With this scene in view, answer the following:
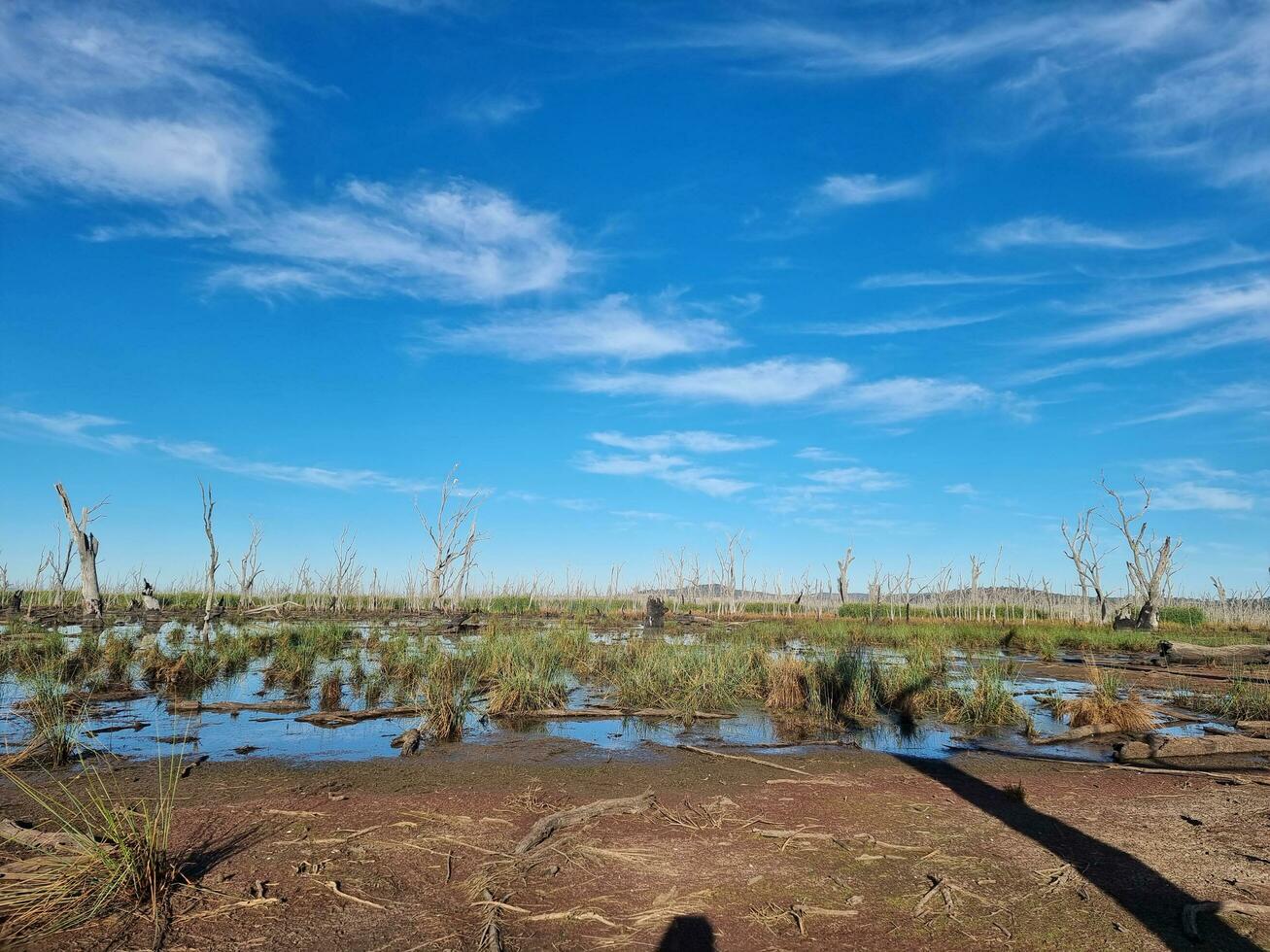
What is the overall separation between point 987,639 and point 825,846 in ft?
86.5

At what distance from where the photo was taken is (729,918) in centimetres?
483

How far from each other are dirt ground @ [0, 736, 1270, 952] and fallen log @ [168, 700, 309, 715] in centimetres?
384

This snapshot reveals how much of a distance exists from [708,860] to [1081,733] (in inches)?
321

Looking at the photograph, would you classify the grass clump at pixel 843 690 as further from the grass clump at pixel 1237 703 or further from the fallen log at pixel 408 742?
the fallen log at pixel 408 742

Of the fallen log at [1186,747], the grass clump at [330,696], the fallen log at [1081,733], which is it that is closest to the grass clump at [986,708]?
the fallen log at [1081,733]

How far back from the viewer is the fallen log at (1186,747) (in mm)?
9711

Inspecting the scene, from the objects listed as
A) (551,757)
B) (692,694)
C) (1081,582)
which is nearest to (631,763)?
(551,757)

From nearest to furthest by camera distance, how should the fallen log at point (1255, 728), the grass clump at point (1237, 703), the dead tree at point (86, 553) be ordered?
the fallen log at point (1255, 728) → the grass clump at point (1237, 703) → the dead tree at point (86, 553)

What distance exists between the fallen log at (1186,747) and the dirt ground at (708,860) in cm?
100

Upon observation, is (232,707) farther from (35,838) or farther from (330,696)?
(35,838)

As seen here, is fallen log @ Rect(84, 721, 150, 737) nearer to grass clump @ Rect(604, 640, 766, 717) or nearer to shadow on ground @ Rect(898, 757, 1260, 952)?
grass clump @ Rect(604, 640, 766, 717)

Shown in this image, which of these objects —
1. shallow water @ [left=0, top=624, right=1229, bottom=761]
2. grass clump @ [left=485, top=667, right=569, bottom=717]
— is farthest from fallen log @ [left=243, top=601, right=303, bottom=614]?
grass clump @ [left=485, top=667, right=569, bottom=717]

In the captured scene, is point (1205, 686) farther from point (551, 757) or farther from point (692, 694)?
point (551, 757)

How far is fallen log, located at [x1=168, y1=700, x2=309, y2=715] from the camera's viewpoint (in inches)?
476
